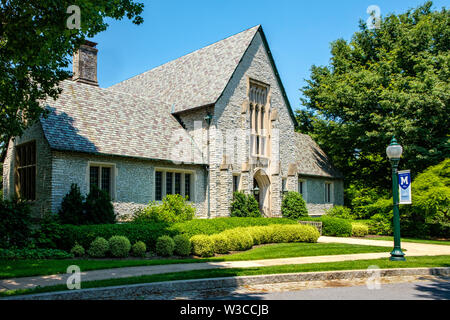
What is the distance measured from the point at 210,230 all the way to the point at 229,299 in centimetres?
854

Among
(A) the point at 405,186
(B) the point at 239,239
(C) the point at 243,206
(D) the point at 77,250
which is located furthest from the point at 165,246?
(C) the point at 243,206

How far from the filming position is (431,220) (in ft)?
74.6

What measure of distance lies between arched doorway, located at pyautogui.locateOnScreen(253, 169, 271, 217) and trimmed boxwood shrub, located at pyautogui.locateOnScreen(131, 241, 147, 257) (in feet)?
39.2

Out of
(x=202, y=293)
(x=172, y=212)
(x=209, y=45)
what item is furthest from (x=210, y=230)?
(x=209, y=45)

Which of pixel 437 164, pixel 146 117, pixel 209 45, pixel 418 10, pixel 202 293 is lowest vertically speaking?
pixel 202 293

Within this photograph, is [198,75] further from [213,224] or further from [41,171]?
[41,171]

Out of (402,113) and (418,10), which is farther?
(418,10)

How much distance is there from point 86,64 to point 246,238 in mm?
17445

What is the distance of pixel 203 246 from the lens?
46.5 feet

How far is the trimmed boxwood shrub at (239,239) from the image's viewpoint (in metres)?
15.5

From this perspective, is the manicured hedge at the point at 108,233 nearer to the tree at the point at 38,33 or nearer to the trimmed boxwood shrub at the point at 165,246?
the trimmed boxwood shrub at the point at 165,246

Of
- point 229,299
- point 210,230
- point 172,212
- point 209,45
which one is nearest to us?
point 229,299

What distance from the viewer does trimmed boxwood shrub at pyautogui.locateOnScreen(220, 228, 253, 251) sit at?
15.5m
